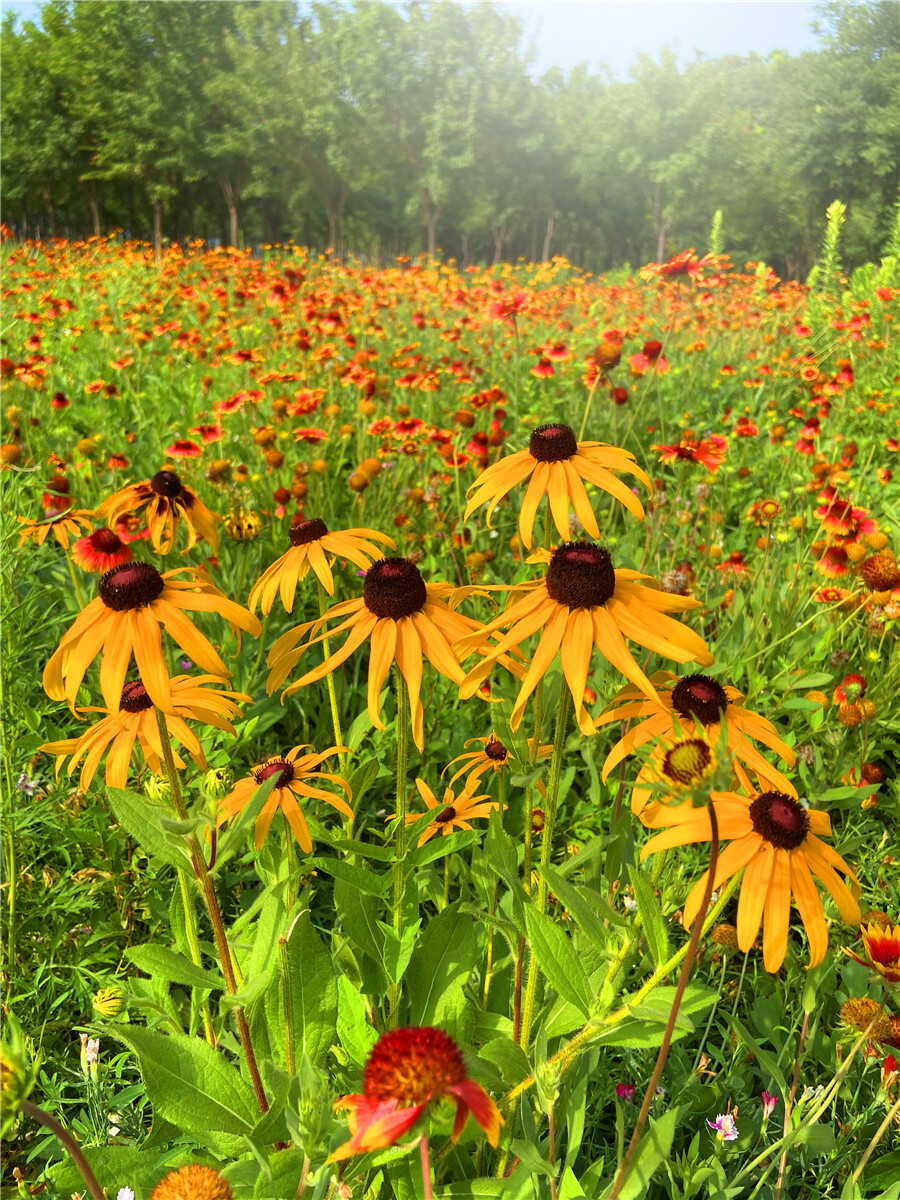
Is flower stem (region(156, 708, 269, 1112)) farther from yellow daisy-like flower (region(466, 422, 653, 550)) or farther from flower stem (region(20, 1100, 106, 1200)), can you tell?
yellow daisy-like flower (region(466, 422, 653, 550))

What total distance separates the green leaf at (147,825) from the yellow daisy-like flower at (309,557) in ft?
1.60

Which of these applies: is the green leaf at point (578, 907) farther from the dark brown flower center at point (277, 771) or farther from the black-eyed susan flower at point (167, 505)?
the black-eyed susan flower at point (167, 505)

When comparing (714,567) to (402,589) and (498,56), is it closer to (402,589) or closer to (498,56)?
(402,589)

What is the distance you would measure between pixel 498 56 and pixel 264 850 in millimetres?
46081

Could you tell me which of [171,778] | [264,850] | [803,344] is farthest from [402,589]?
[803,344]

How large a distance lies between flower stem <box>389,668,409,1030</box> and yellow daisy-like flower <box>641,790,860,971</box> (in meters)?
0.37

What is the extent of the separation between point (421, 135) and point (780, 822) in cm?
3976

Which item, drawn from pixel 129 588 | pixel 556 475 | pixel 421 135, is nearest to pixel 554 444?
pixel 556 475

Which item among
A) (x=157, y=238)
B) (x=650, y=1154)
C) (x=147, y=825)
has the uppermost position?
(x=157, y=238)

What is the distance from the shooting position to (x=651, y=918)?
872 millimetres

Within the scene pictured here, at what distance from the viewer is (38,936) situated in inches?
→ 69.6

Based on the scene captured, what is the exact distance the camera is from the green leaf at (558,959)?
93 centimetres

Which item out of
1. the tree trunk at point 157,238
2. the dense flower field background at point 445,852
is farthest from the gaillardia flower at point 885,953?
the tree trunk at point 157,238

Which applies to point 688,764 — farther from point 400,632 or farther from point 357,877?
point 357,877
